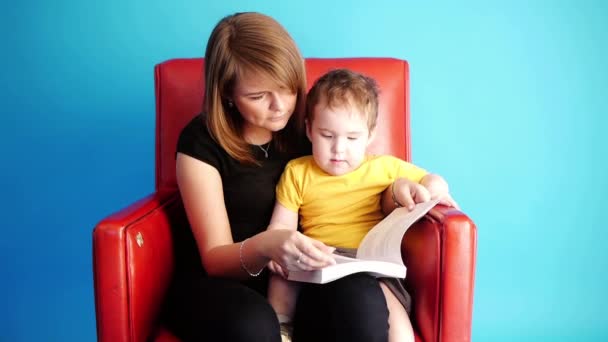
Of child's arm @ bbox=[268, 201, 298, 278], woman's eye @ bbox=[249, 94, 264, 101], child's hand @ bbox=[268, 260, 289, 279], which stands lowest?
child's hand @ bbox=[268, 260, 289, 279]

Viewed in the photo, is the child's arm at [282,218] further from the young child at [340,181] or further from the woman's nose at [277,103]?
the woman's nose at [277,103]

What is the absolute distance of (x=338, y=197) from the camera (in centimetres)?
130

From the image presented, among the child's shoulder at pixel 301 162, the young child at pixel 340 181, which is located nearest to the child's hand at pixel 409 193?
the young child at pixel 340 181

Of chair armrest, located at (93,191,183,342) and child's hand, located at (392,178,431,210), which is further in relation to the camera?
child's hand, located at (392,178,431,210)

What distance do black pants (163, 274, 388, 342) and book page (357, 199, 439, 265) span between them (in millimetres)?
59

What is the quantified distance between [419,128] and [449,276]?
0.91 metres

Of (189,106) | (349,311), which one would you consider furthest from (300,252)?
(189,106)

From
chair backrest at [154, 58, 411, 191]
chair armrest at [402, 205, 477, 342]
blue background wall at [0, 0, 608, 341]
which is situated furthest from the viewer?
blue background wall at [0, 0, 608, 341]

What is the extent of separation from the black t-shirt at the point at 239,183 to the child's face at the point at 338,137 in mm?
149

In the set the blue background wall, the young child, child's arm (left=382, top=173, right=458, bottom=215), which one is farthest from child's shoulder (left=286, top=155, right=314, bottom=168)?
the blue background wall

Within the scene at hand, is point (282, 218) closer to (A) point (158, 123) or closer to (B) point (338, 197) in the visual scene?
(B) point (338, 197)

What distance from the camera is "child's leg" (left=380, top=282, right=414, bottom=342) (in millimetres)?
1081

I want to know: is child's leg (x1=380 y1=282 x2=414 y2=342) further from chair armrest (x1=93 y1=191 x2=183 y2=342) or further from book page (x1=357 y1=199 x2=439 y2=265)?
chair armrest (x1=93 y1=191 x2=183 y2=342)

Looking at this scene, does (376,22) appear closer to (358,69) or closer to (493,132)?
(358,69)
